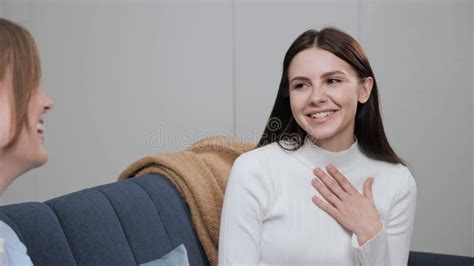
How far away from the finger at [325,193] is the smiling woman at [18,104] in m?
0.80

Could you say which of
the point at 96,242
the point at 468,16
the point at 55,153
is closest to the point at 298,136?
the point at 96,242

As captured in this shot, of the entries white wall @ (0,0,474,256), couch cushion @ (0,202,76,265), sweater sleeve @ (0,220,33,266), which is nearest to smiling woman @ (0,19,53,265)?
sweater sleeve @ (0,220,33,266)

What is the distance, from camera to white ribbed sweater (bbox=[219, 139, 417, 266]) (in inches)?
53.7

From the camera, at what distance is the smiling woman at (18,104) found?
2.41ft

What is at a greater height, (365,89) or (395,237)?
(365,89)

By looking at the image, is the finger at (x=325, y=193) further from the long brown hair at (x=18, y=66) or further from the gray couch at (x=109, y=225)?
the long brown hair at (x=18, y=66)

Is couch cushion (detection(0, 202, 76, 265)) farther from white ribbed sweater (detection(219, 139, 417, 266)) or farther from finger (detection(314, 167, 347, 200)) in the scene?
finger (detection(314, 167, 347, 200))

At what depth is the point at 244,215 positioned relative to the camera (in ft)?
4.47

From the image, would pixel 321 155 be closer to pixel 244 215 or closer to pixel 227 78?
pixel 244 215

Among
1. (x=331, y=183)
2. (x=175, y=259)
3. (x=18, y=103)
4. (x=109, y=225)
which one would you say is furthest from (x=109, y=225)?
(x=18, y=103)

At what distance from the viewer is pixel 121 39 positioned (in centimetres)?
314

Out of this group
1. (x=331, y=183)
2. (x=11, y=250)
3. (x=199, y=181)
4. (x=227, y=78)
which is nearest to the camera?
(x=11, y=250)

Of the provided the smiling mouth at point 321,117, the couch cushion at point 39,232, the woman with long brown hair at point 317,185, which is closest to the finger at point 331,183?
the woman with long brown hair at point 317,185

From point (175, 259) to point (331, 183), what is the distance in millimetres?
426
